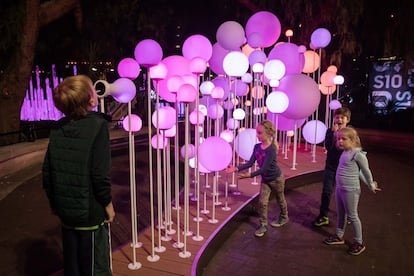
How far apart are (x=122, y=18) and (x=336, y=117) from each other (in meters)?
9.45

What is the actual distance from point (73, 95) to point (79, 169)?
0.39 m

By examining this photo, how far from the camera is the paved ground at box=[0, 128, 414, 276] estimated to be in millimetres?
3303

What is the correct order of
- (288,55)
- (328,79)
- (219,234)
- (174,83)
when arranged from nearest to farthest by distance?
1. (174,83)
2. (219,234)
3. (288,55)
4. (328,79)

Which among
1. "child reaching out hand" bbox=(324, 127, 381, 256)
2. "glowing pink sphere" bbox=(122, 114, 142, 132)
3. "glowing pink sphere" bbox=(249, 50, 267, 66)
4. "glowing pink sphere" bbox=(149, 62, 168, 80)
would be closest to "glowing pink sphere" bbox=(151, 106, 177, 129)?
"glowing pink sphere" bbox=(122, 114, 142, 132)

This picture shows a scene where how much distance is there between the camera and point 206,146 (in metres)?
3.58

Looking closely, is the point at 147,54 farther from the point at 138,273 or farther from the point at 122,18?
the point at 122,18

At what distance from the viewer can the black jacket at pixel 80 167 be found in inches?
75.4

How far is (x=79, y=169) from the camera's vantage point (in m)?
1.92

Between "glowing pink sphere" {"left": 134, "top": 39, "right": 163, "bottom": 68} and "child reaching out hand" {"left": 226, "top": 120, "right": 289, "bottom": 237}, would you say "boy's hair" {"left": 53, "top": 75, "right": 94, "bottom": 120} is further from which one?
"child reaching out hand" {"left": 226, "top": 120, "right": 289, "bottom": 237}

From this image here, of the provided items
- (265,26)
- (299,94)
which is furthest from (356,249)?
(265,26)

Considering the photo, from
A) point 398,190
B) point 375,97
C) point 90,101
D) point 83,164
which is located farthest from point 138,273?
point 375,97

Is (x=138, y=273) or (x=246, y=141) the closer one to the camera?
(x=138, y=273)

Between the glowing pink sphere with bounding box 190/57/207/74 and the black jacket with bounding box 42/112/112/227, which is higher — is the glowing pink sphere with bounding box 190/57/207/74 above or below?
above

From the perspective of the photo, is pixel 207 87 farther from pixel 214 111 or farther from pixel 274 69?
pixel 274 69
